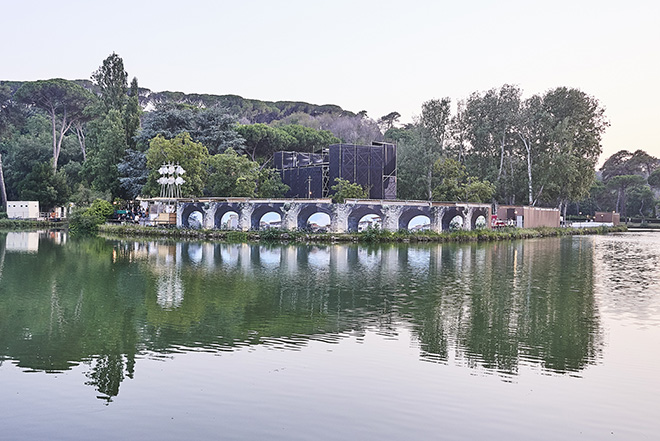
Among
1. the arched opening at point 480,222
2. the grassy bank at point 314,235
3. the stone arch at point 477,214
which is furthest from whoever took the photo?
the arched opening at point 480,222

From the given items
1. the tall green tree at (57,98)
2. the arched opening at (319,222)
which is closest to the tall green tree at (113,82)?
the tall green tree at (57,98)

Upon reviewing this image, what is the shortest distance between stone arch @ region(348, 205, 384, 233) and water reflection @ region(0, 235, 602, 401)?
17.4 metres

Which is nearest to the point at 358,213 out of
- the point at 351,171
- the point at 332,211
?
the point at 332,211

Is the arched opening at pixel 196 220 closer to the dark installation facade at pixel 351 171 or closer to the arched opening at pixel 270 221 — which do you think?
the arched opening at pixel 270 221

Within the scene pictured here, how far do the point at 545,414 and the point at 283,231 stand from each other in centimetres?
4084

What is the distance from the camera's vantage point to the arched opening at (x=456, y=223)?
53750 millimetres

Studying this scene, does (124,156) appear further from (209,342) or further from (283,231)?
(209,342)

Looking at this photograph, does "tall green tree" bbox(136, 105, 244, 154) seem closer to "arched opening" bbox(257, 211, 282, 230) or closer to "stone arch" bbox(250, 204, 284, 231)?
"stone arch" bbox(250, 204, 284, 231)

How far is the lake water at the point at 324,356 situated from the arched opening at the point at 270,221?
84.6 feet

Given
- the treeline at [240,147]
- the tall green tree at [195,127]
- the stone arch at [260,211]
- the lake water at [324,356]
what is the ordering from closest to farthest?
1. the lake water at [324,356]
2. the stone arch at [260,211]
3. the treeline at [240,147]
4. the tall green tree at [195,127]

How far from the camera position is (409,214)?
51.3 m

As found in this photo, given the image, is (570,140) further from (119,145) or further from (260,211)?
(119,145)

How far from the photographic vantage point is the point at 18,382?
10219mm

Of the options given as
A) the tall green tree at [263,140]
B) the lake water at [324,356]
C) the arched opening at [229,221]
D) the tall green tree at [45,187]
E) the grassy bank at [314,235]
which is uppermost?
the tall green tree at [263,140]
